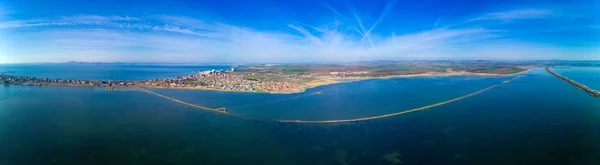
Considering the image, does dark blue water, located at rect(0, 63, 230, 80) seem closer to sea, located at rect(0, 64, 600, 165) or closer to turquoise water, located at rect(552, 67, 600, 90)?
sea, located at rect(0, 64, 600, 165)

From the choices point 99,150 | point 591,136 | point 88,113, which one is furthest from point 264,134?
point 591,136

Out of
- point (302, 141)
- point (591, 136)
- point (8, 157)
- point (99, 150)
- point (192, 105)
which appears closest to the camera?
point (8, 157)

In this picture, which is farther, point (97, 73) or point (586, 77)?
point (97, 73)

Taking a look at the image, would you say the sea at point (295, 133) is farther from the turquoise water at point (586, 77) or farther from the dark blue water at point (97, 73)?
the dark blue water at point (97, 73)

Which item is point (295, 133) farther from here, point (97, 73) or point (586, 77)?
point (97, 73)

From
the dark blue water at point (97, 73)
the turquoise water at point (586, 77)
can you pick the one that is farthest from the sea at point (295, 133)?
the dark blue water at point (97, 73)

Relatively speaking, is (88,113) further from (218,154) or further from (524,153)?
(524,153)

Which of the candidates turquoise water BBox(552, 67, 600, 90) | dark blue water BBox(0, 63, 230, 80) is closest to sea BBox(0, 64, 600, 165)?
turquoise water BBox(552, 67, 600, 90)

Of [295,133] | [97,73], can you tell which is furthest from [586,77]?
[97,73]
